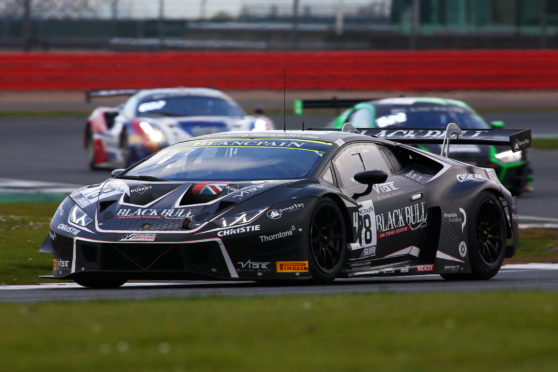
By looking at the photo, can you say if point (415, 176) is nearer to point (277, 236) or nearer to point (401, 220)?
point (401, 220)

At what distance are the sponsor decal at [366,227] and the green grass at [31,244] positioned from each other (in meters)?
3.06

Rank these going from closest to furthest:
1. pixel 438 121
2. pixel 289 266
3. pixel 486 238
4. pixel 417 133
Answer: pixel 289 266
pixel 486 238
pixel 417 133
pixel 438 121

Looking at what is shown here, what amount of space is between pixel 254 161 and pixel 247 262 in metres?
1.15

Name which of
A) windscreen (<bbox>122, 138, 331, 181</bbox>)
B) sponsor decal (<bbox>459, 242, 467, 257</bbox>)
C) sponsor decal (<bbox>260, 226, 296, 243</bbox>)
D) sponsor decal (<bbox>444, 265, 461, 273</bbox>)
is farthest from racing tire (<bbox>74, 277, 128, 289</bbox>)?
sponsor decal (<bbox>459, 242, 467, 257</bbox>)

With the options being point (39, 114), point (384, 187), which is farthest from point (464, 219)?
point (39, 114)

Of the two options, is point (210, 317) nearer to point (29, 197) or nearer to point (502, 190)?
point (502, 190)

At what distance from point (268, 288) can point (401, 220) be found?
144 cm

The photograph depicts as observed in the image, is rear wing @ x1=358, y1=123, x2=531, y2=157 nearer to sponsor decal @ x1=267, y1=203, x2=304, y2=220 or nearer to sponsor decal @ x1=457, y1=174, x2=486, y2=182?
sponsor decal @ x1=457, y1=174, x2=486, y2=182

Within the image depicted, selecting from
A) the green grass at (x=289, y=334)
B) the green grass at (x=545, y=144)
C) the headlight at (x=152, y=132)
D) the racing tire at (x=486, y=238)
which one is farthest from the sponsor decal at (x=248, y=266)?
the green grass at (x=545, y=144)

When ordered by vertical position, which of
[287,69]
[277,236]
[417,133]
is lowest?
[277,236]

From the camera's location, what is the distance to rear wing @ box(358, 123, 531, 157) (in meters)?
11.8

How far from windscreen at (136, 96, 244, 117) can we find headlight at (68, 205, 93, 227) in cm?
1171

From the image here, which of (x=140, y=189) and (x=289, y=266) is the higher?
(x=140, y=189)

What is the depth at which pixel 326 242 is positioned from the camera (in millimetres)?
9656
